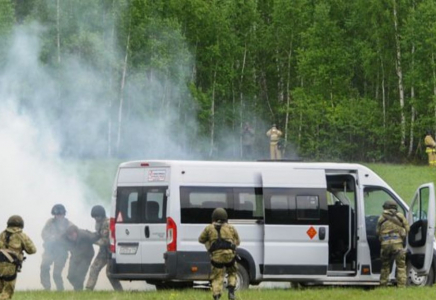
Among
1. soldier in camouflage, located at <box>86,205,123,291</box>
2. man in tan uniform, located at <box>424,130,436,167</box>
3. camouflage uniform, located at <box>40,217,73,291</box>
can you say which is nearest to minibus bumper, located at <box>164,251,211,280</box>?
soldier in camouflage, located at <box>86,205,123,291</box>

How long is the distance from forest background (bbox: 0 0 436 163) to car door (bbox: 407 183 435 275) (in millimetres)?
38654

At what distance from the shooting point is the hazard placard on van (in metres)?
21.2

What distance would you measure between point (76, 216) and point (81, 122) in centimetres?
3011

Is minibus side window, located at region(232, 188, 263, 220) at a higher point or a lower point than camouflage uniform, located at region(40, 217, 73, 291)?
higher

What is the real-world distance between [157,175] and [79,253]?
2697 millimetres

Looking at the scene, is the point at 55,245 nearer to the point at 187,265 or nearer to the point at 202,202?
the point at 187,265

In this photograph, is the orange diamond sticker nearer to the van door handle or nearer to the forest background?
the van door handle

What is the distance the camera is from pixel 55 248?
22.8 meters

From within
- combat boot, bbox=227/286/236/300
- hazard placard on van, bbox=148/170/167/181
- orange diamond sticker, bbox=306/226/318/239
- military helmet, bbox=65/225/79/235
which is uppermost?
hazard placard on van, bbox=148/170/167/181

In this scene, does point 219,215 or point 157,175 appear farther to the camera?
point 157,175

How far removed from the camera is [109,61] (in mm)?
64500

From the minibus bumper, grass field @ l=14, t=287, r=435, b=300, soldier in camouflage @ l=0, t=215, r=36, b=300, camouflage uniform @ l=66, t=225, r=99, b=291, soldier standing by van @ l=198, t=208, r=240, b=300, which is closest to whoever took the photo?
soldier in camouflage @ l=0, t=215, r=36, b=300

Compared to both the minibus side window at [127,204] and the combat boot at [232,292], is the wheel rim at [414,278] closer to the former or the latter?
the combat boot at [232,292]

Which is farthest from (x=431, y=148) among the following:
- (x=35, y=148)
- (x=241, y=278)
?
(x=241, y=278)
